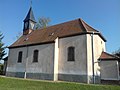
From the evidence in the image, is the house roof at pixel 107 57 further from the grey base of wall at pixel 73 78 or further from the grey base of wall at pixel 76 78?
the grey base of wall at pixel 73 78

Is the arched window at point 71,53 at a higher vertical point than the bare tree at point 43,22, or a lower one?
lower

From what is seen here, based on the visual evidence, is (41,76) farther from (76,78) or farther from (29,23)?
(29,23)

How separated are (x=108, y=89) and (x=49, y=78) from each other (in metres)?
8.20

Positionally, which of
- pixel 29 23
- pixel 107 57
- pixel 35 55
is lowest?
pixel 107 57

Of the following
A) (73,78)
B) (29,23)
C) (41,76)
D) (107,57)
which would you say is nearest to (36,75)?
(41,76)

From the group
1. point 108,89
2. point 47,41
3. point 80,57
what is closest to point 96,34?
point 80,57

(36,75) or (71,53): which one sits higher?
(71,53)

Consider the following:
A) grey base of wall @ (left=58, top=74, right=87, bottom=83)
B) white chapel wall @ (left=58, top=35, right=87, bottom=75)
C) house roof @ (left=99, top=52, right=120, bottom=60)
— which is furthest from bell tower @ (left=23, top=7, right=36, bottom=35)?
house roof @ (left=99, top=52, right=120, bottom=60)

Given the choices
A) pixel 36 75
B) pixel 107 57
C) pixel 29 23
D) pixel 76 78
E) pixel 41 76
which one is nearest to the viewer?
pixel 76 78

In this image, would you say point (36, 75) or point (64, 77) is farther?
point (36, 75)

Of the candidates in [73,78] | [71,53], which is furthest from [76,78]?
[71,53]

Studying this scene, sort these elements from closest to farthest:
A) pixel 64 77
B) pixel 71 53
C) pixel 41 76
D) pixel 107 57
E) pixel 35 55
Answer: pixel 107 57, pixel 64 77, pixel 71 53, pixel 41 76, pixel 35 55

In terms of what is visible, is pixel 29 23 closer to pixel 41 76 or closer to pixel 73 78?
pixel 41 76

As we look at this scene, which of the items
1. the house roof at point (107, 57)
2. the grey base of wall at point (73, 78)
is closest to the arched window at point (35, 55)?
the grey base of wall at point (73, 78)
